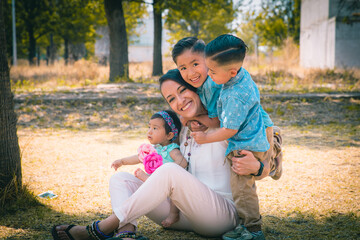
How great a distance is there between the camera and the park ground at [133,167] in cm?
316

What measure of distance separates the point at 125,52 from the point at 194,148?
11883 mm

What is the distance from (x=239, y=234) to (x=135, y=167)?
2932mm

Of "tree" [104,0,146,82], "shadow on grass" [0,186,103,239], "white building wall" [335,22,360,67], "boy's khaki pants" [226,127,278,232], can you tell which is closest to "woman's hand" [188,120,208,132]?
"boy's khaki pants" [226,127,278,232]

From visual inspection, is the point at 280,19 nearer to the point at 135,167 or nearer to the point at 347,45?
the point at 347,45

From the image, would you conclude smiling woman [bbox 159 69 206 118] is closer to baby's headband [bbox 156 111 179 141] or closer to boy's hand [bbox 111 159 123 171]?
baby's headband [bbox 156 111 179 141]

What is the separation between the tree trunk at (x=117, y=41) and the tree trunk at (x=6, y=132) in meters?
10.4

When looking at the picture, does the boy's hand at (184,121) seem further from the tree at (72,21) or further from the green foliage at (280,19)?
the green foliage at (280,19)

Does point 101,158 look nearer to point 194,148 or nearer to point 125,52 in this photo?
point 194,148

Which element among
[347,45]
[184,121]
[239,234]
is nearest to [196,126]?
[184,121]

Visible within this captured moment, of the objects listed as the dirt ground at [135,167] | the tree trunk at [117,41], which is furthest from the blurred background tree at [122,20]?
the dirt ground at [135,167]

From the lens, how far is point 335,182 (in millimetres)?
4227

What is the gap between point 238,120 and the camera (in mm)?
2363

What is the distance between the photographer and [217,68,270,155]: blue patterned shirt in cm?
238

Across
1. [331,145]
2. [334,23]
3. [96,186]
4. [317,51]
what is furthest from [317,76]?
[96,186]
